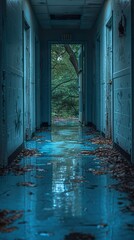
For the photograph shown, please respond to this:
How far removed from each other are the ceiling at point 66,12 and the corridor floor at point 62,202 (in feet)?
18.0

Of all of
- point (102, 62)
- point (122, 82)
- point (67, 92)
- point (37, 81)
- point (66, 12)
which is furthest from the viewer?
point (67, 92)

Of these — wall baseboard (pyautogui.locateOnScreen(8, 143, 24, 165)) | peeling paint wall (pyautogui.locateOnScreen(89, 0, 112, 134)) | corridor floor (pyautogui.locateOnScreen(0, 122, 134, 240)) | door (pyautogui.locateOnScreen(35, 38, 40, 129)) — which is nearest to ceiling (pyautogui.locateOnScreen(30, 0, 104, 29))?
peeling paint wall (pyautogui.locateOnScreen(89, 0, 112, 134))

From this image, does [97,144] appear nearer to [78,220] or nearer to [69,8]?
[69,8]

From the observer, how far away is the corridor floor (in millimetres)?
3428

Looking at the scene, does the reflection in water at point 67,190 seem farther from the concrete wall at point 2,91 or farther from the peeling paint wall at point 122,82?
the peeling paint wall at point 122,82

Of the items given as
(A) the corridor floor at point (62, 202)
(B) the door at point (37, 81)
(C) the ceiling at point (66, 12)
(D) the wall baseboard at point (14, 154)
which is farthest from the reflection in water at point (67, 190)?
(B) the door at point (37, 81)

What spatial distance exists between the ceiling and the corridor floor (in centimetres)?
549

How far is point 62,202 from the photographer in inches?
172

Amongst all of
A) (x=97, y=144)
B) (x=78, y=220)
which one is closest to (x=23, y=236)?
(x=78, y=220)

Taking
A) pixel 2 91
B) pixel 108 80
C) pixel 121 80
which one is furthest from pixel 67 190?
pixel 108 80

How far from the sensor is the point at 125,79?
284 inches

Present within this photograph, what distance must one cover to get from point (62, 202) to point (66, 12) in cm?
932

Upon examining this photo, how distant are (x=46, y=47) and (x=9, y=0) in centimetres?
844

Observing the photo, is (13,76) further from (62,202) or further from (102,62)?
(102,62)
